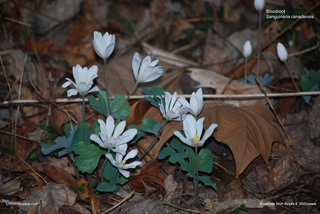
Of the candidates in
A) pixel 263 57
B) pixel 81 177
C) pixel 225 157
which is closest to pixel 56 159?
pixel 81 177

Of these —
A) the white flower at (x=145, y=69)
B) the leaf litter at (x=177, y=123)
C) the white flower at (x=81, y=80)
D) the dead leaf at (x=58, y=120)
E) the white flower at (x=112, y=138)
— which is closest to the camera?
the white flower at (x=112, y=138)

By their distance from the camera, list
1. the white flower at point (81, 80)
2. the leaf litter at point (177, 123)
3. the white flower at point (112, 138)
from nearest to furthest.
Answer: the white flower at point (112, 138) < the white flower at point (81, 80) < the leaf litter at point (177, 123)

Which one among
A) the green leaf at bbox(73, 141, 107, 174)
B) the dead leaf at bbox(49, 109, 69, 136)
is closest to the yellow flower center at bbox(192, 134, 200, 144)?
the green leaf at bbox(73, 141, 107, 174)

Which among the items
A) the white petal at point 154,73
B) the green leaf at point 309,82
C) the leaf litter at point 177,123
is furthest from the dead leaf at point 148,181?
the green leaf at point 309,82

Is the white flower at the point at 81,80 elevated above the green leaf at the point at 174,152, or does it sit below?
above

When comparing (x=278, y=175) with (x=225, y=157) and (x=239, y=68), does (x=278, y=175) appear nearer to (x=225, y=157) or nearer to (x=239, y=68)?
(x=225, y=157)

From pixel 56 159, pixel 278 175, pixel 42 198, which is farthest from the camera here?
pixel 56 159

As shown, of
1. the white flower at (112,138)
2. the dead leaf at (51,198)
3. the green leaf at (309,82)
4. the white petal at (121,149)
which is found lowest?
the dead leaf at (51,198)

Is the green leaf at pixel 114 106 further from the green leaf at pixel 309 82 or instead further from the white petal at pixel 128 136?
the green leaf at pixel 309 82

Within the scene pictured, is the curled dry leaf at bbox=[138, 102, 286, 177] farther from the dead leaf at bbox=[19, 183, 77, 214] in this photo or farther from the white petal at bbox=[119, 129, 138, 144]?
the dead leaf at bbox=[19, 183, 77, 214]
